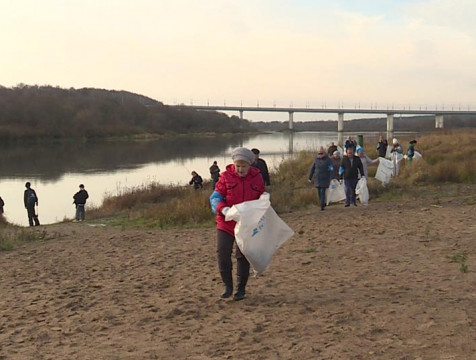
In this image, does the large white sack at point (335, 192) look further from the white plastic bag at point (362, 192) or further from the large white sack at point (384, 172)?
the large white sack at point (384, 172)

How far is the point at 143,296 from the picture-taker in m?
5.61

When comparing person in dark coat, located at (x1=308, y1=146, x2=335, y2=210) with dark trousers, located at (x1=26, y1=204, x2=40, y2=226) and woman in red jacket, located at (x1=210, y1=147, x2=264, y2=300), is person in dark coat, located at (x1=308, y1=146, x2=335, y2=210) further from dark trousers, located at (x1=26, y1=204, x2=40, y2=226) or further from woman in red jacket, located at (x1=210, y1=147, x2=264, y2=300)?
dark trousers, located at (x1=26, y1=204, x2=40, y2=226)

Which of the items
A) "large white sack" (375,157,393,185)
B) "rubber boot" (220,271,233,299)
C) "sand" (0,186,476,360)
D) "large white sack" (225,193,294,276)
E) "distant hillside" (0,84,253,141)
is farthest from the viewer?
"distant hillside" (0,84,253,141)

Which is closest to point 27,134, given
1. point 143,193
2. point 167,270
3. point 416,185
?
point 143,193

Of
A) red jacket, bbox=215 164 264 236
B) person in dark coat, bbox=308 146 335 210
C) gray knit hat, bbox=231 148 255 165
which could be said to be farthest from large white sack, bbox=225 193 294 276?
person in dark coat, bbox=308 146 335 210

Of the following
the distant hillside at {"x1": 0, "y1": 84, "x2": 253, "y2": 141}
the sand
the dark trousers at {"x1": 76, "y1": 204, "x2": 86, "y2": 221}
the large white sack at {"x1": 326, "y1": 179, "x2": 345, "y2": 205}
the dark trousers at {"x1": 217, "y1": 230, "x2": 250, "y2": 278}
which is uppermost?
the distant hillside at {"x1": 0, "y1": 84, "x2": 253, "y2": 141}

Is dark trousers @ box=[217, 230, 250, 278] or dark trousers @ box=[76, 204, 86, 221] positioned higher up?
dark trousers @ box=[217, 230, 250, 278]

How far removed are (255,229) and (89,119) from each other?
4028 inches

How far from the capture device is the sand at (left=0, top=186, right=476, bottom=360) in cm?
392

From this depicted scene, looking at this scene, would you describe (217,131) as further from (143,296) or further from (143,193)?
(143,296)

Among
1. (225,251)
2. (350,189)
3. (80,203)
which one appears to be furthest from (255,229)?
(80,203)

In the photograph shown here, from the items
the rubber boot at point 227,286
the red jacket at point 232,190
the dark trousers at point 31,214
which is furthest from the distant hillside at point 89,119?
the red jacket at point 232,190

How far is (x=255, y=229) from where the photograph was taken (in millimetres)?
4840

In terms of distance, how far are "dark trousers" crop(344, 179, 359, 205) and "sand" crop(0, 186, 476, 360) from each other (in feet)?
9.70
